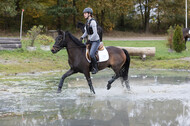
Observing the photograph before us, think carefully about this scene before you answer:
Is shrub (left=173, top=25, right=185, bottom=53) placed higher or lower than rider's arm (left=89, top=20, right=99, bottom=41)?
lower

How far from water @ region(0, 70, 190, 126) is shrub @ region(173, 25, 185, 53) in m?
9.85

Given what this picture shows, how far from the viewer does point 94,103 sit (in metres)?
A: 9.52

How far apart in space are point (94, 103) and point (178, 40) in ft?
51.9

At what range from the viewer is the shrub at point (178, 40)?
23777 mm

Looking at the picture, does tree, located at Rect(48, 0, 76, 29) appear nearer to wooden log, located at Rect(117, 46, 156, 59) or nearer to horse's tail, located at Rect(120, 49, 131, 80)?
wooden log, located at Rect(117, 46, 156, 59)

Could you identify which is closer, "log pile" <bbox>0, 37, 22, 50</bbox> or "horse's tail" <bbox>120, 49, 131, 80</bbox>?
"horse's tail" <bbox>120, 49, 131, 80</bbox>

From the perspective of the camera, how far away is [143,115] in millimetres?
8000

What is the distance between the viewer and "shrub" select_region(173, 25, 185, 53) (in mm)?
23777

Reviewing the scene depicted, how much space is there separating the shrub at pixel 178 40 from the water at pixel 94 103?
9849mm

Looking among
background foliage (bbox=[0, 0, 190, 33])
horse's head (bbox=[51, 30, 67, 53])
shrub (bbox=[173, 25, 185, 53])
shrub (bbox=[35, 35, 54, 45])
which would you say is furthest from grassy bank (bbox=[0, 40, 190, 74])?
background foliage (bbox=[0, 0, 190, 33])

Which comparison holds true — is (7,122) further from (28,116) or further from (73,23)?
(73,23)

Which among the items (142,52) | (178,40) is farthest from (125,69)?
(178,40)

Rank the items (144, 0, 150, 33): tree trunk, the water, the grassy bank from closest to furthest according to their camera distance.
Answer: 1. the water
2. the grassy bank
3. (144, 0, 150, 33): tree trunk

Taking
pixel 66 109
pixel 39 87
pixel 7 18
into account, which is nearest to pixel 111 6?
pixel 7 18
